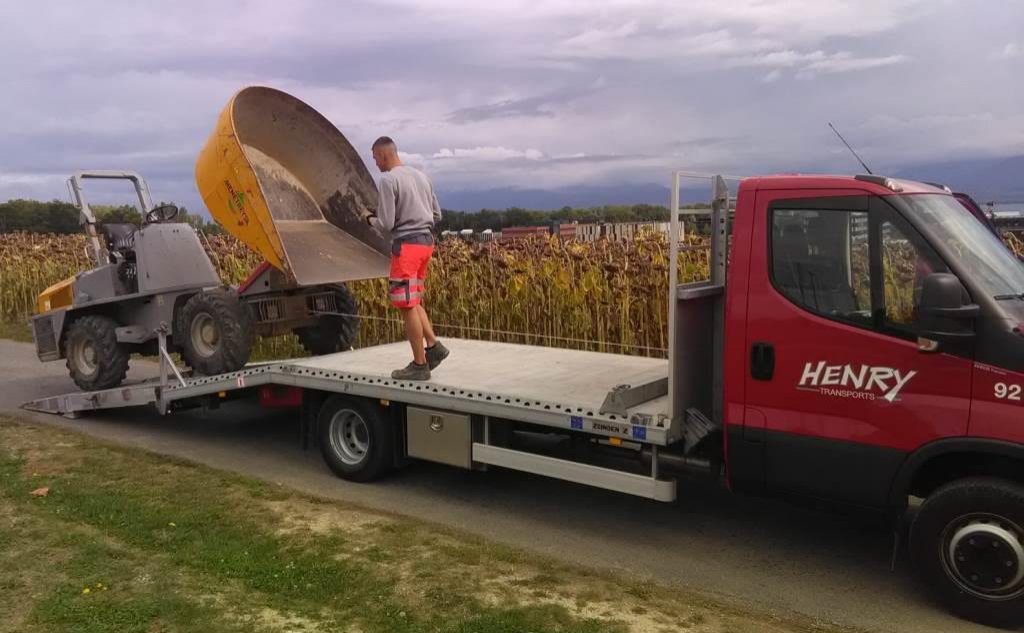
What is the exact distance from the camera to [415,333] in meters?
6.66

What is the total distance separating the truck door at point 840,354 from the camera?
4.40 meters

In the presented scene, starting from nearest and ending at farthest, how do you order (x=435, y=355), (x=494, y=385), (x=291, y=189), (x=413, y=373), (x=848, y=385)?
1. (x=848, y=385)
2. (x=494, y=385)
3. (x=413, y=373)
4. (x=435, y=355)
5. (x=291, y=189)

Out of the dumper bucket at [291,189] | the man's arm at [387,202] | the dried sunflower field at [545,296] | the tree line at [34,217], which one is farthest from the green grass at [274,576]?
the tree line at [34,217]

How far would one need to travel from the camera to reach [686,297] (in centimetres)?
512

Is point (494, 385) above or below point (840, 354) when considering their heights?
below

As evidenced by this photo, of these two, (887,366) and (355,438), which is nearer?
(887,366)

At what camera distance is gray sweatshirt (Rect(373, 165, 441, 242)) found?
665 centimetres

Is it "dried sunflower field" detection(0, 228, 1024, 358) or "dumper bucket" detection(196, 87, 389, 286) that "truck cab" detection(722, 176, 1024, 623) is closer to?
"dried sunflower field" detection(0, 228, 1024, 358)

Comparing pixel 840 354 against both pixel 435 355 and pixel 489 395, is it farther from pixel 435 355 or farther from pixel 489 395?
pixel 435 355

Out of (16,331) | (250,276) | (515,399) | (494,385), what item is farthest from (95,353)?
(16,331)

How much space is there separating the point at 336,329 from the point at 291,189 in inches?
62.4

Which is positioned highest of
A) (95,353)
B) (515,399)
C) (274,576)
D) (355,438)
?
(515,399)

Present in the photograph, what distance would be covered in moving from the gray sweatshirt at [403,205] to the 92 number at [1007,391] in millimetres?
4227

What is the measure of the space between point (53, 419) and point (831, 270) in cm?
830
